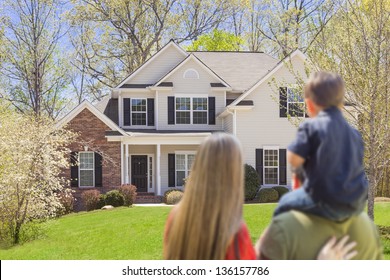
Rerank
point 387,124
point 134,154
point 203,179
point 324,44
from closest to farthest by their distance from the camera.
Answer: point 203,179, point 387,124, point 324,44, point 134,154

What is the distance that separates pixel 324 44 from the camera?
253 inches

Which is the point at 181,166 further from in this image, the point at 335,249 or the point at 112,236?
the point at 335,249

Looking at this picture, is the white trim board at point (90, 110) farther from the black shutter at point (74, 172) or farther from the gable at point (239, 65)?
the gable at point (239, 65)

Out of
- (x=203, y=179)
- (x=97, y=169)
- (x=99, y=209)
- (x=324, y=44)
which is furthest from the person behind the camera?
(x=97, y=169)

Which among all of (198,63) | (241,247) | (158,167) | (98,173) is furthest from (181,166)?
(241,247)

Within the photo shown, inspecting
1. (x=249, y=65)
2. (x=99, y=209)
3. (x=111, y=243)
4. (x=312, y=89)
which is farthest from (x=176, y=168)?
(x=312, y=89)

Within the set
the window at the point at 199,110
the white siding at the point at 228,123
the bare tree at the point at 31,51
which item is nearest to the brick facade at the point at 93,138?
the bare tree at the point at 31,51

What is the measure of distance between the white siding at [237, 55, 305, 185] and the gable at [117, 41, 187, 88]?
2.32 metres

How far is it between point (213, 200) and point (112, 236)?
4571 mm

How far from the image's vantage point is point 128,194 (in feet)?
31.4

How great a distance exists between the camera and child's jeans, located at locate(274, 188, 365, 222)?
5.89ft

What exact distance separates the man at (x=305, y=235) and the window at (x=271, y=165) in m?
8.86

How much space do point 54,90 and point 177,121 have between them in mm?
2637

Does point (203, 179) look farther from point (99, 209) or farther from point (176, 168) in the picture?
point (176, 168)
